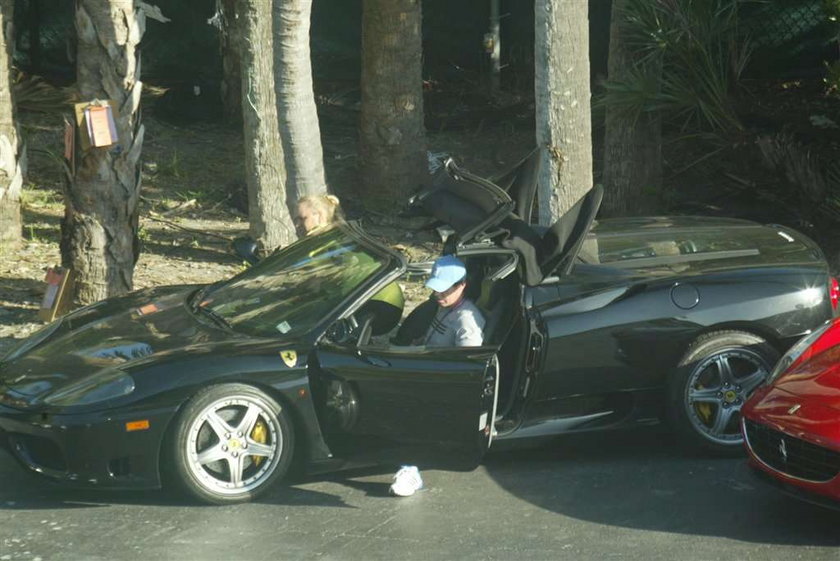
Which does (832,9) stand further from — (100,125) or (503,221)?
(100,125)

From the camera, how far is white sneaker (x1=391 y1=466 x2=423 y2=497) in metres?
6.44

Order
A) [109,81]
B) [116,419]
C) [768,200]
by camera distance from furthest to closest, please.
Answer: [768,200]
[109,81]
[116,419]

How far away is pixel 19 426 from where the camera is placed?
608 centimetres

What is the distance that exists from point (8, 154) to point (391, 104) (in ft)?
12.5

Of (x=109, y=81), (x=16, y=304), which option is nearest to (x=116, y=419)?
(x=109, y=81)

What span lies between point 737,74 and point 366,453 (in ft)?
23.1

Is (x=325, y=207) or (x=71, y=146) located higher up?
(x=71, y=146)

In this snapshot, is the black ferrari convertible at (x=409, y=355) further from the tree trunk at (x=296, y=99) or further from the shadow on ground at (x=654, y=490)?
the tree trunk at (x=296, y=99)

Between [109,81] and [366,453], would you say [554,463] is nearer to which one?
[366,453]

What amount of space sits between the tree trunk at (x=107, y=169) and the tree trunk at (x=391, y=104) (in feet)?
12.2

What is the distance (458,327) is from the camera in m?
6.63

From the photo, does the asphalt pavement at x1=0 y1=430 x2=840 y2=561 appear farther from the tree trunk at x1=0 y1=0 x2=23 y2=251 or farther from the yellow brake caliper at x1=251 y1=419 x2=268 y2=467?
the tree trunk at x1=0 y1=0 x2=23 y2=251

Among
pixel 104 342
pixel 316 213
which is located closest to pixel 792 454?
pixel 104 342

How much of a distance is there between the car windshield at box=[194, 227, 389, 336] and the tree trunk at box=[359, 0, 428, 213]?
5497 millimetres
